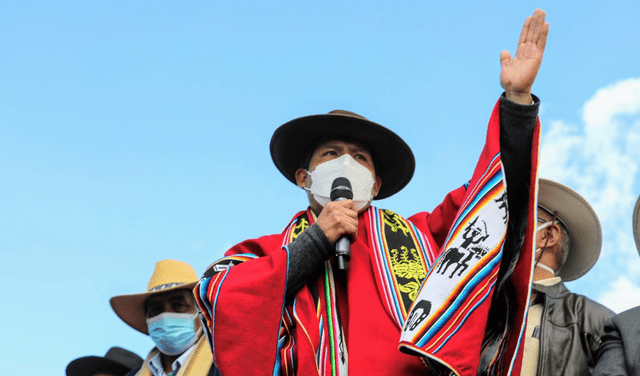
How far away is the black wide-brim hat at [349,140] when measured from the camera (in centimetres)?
486

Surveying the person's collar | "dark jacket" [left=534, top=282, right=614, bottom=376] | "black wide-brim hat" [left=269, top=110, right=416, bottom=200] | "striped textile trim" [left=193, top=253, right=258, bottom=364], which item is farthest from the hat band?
"dark jacket" [left=534, top=282, right=614, bottom=376]

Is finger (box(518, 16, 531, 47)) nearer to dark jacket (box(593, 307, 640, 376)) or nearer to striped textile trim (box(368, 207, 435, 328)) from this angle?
striped textile trim (box(368, 207, 435, 328))

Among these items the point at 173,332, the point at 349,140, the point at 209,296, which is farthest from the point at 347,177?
the point at 173,332

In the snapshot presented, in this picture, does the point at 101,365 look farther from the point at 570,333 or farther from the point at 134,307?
the point at 570,333

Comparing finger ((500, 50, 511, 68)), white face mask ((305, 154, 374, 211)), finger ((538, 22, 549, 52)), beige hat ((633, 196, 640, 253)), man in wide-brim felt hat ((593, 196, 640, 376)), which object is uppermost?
finger ((538, 22, 549, 52))

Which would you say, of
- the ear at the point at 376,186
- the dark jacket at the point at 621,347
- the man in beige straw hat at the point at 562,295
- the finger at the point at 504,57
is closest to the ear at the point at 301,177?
the ear at the point at 376,186

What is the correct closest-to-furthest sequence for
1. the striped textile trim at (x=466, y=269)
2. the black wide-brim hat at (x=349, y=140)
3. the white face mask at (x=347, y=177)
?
1. the striped textile trim at (x=466, y=269)
2. the white face mask at (x=347, y=177)
3. the black wide-brim hat at (x=349, y=140)

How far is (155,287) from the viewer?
6.86m

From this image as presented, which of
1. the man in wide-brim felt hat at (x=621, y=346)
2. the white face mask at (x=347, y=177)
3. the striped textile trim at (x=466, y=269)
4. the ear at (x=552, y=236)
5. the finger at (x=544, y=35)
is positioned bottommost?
the man in wide-brim felt hat at (x=621, y=346)

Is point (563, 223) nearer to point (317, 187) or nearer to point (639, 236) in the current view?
point (639, 236)

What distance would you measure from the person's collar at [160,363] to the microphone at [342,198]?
8.07 feet

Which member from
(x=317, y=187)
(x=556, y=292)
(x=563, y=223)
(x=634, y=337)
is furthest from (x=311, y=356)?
(x=563, y=223)

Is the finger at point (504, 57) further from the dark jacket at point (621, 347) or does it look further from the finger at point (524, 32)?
the dark jacket at point (621, 347)

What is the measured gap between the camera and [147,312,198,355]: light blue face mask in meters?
6.39
